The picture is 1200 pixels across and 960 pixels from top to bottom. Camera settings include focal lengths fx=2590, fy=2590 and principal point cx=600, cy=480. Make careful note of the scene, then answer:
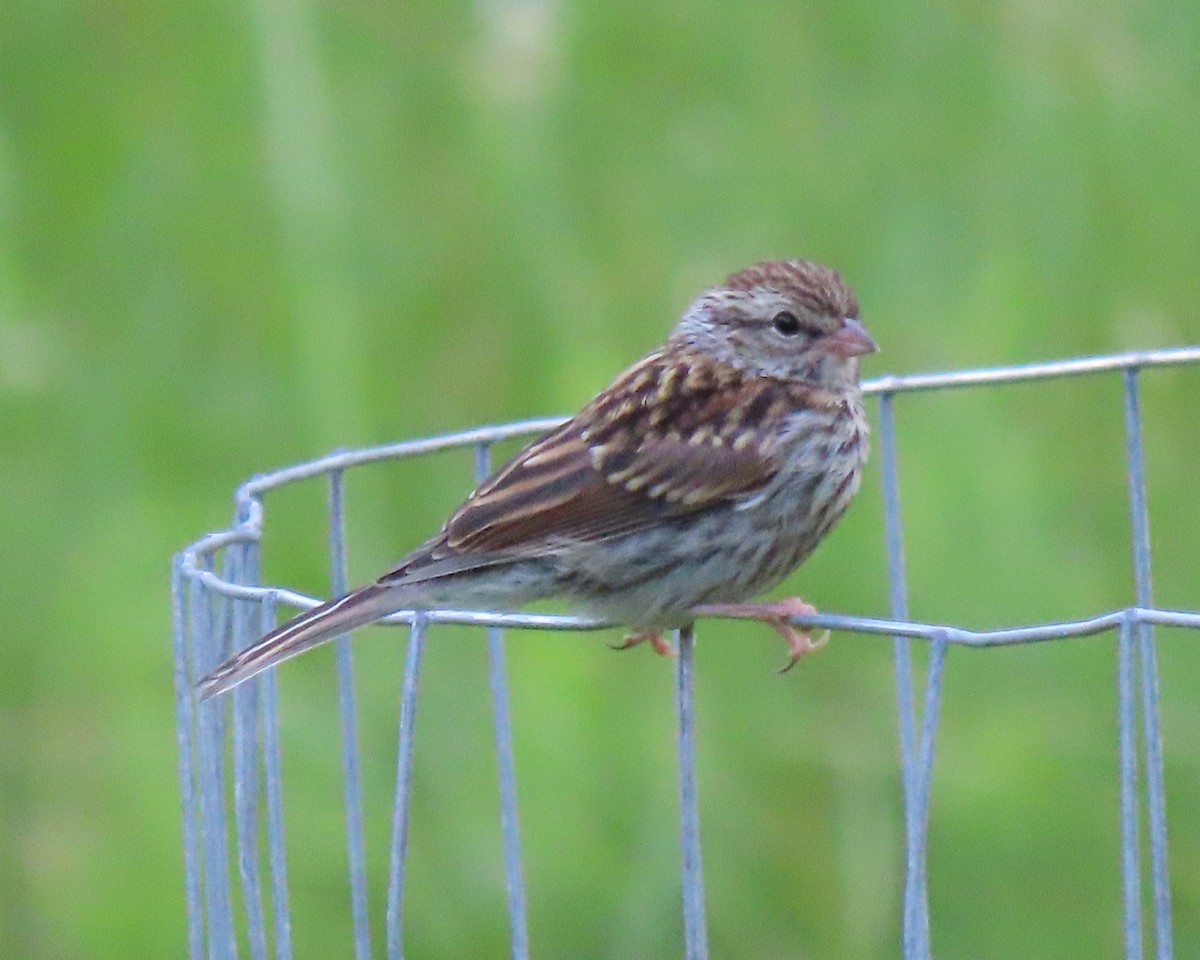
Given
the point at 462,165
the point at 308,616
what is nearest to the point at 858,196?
the point at 462,165

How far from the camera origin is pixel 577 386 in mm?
4215

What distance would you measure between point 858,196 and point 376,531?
104 centimetres

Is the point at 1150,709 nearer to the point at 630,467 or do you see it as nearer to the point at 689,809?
the point at 689,809

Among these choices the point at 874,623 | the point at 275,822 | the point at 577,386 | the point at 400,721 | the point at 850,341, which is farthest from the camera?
the point at 577,386

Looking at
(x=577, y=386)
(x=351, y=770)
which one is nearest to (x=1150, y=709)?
(x=351, y=770)

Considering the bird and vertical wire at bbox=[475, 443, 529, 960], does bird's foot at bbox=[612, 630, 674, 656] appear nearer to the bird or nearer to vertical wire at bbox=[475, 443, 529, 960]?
the bird

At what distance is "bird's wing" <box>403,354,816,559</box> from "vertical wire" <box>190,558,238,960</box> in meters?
0.33

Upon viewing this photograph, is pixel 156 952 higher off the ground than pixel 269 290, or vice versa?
pixel 269 290

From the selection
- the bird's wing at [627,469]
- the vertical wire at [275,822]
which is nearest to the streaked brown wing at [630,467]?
the bird's wing at [627,469]

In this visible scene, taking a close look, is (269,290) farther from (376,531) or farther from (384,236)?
(376,531)

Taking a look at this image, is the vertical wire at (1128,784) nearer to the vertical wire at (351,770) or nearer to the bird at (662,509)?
the bird at (662,509)

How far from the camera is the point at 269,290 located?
4770mm

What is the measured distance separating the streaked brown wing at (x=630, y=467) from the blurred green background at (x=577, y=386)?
2.32 ft

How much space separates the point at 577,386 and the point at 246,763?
5.30 feet
